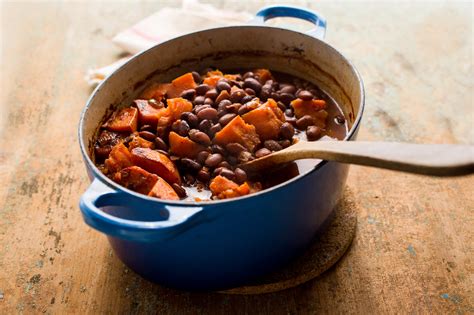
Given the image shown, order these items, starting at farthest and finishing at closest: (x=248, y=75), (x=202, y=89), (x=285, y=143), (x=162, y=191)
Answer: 1. (x=248, y=75)
2. (x=202, y=89)
3. (x=285, y=143)
4. (x=162, y=191)

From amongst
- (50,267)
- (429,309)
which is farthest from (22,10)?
(429,309)

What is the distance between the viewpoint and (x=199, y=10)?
323 cm

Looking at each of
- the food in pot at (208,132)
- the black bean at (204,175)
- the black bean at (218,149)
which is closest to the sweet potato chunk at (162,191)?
the food in pot at (208,132)

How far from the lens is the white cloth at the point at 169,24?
2.95 meters

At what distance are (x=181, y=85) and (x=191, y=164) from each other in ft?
1.55

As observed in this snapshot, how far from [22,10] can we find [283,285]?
2.59 metres

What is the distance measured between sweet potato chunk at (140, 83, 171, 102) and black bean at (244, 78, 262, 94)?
319 millimetres

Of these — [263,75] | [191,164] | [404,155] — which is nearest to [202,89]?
[263,75]

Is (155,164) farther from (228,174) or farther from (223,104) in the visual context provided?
(223,104)

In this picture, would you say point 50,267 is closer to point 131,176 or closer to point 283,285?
point 131,176

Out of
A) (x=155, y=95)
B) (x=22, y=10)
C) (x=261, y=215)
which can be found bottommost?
(x=22, y=10)

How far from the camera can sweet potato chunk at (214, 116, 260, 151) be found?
1933mm

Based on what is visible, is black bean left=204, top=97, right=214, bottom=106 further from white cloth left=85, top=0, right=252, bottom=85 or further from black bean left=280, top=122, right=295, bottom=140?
white cloth left=85, top=0, right=252, bottom=85

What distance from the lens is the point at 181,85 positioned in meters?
2.23
